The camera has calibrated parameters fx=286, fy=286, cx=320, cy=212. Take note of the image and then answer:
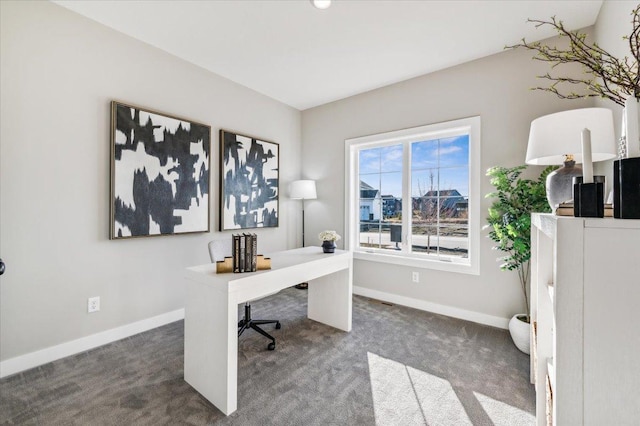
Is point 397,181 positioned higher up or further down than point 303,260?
higher up

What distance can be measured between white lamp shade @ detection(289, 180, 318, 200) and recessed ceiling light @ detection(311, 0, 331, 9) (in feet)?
7.02

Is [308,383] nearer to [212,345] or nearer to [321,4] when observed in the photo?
[212,345]

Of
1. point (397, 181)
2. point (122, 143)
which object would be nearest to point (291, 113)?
point (397, 181)

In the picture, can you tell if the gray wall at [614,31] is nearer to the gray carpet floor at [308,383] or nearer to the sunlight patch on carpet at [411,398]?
the gray carpet floor at [308,383]

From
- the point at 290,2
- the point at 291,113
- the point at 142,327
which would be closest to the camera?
the point at 290,2

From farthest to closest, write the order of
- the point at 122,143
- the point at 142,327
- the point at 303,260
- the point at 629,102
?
the point at 142,327 < the point at 122,143 < the point at 303,260 < the point at 629,102

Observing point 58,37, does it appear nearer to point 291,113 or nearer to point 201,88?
point 201,88

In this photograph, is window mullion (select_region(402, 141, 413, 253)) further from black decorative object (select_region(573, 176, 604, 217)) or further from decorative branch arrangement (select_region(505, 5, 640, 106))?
black decorative object (select_region(573, 176, 604, 217))

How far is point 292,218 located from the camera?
171 inches

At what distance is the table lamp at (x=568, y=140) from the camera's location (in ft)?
4.36

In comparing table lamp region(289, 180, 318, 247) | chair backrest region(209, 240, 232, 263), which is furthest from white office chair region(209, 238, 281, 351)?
table lamp region(289, 180, 318, 247)

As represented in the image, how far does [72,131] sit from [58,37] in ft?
2.34

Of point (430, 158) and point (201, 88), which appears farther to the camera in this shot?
point (430, 158)

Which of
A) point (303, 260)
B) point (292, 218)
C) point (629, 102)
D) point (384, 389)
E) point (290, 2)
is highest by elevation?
point (290, 2)
